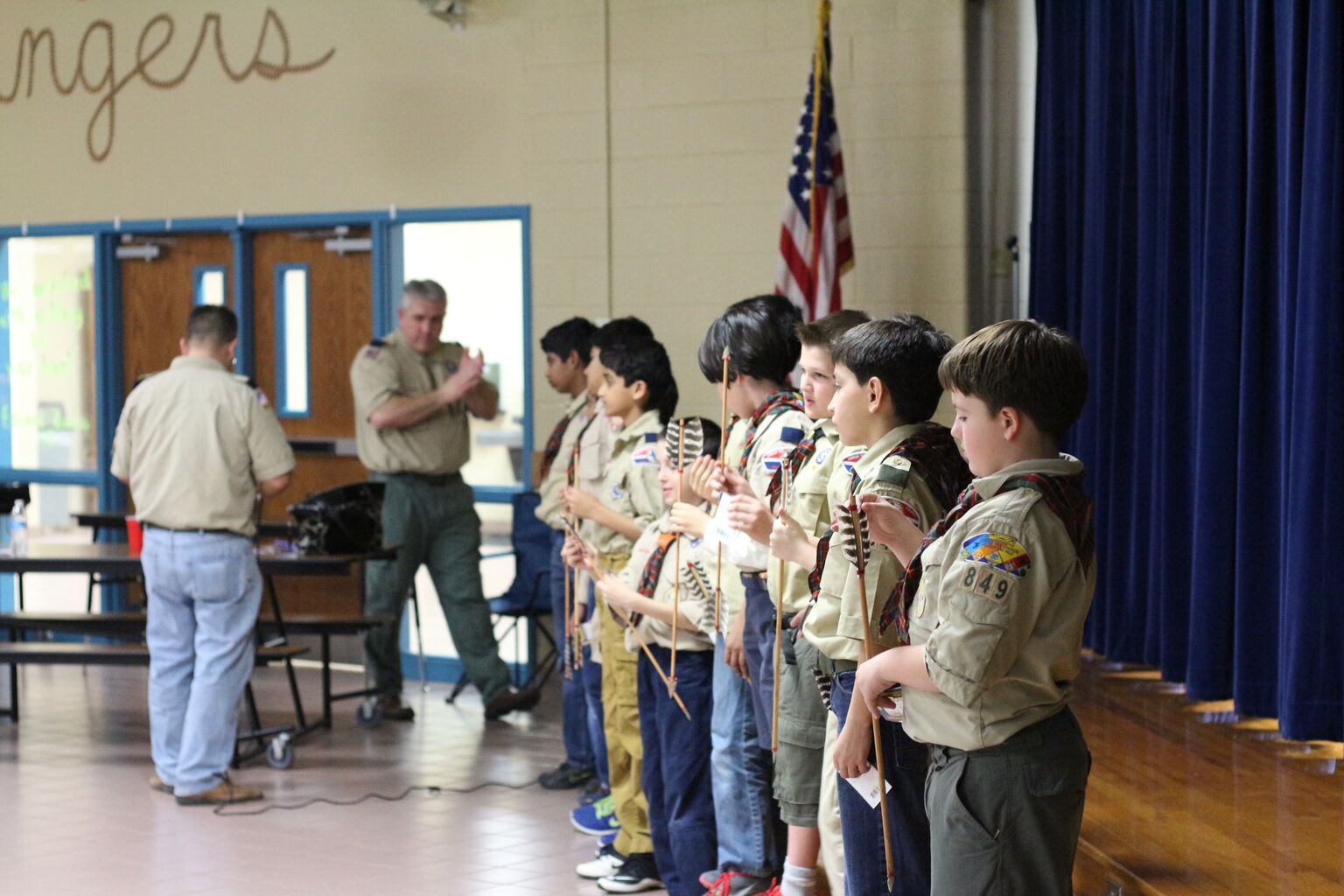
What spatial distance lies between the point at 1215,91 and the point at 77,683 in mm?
5529

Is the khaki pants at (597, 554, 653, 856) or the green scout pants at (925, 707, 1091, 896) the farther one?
the khaki pants at (597, 554, 653, 856)

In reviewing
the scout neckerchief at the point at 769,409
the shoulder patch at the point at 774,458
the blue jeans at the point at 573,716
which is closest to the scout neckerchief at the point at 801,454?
the shoulder patch at the point at 774,458

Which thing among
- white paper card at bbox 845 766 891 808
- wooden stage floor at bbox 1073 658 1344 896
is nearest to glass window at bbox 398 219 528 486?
wooden stage floor at bbox 1073 658 1344 896

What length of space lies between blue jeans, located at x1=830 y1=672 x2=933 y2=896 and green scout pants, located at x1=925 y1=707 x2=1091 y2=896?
27 centimetres

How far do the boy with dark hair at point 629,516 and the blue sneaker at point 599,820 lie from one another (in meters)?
0.33

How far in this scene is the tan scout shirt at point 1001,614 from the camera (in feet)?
6.50

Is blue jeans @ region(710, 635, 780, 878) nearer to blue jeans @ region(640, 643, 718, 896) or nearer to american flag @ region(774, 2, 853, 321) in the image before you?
blue jeans @ region(640, 643, 718, 896)

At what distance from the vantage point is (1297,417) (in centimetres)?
335

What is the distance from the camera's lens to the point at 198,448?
4.87 metres

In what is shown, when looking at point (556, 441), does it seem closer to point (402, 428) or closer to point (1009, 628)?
point (402, 428)

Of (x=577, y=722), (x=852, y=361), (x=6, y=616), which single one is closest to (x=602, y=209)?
(x=577, y=722)

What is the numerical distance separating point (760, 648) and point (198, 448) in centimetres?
250

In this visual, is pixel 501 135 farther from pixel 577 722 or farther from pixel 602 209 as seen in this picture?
pixel 577 722

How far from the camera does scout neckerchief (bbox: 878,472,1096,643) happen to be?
2016 millimetres
